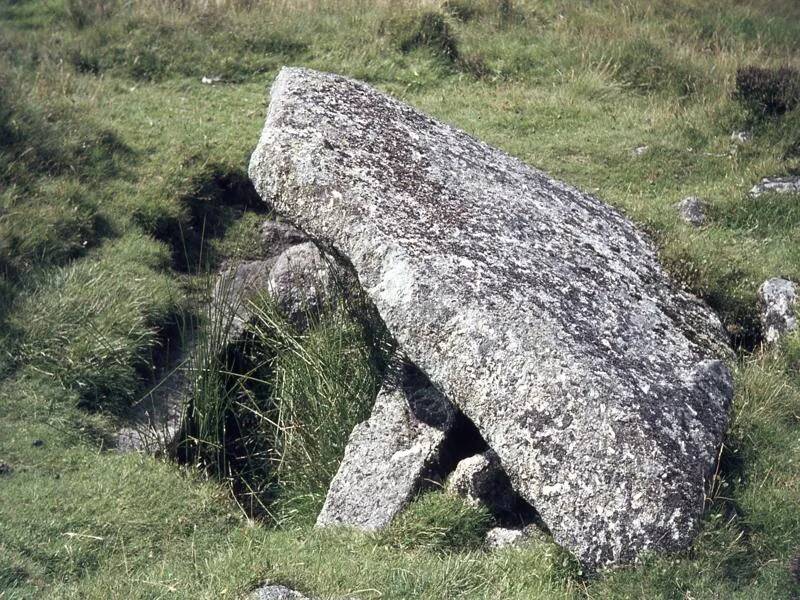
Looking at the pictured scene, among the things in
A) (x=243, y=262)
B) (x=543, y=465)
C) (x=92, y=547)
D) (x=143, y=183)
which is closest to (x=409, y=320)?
(x=543, y=465)

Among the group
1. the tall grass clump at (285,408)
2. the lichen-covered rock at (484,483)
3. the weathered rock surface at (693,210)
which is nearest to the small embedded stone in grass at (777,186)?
the weathered rock surface at (693,210)

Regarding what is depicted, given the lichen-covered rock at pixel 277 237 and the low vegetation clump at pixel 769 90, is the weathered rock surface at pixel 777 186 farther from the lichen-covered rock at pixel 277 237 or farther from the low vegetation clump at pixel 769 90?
the lichen-covered rock at pixel 277 237

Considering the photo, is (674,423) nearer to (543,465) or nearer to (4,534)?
(543,465)

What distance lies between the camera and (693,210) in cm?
965

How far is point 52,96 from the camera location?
11211 millimetres

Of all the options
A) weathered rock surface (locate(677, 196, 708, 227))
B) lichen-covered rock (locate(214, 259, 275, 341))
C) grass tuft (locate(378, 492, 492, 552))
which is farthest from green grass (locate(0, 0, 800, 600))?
lichen-covered rock (locate(214, 259, 275, 341))

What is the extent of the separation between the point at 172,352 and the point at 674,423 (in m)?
4.53

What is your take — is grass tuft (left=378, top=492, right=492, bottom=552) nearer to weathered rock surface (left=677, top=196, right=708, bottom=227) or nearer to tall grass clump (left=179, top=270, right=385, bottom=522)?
tall grass clump (left=179, top=270, right=385, bottom=522)

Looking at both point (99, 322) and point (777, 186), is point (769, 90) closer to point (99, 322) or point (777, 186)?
point (777, 186)

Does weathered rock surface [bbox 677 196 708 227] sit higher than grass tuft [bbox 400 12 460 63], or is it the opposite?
grass tuft [bbox 400 12 460 63]

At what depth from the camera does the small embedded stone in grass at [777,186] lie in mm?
9664

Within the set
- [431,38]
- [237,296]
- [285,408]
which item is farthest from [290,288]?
[431,38]

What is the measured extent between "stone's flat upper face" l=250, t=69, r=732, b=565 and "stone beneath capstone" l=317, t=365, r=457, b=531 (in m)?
0.70

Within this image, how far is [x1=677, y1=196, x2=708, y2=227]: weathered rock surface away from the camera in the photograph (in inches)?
376
